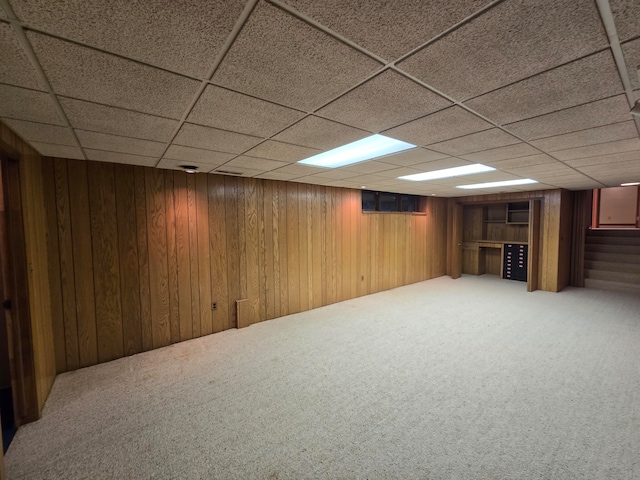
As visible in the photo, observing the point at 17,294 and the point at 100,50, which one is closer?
the point at 100,50

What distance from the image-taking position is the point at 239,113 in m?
1.66

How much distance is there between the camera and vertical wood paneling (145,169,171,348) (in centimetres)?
325

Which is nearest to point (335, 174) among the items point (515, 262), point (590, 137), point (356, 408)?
point (590, 137)

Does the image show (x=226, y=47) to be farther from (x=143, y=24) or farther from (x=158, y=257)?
(x=158, y=257)

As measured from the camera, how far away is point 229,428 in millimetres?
2039

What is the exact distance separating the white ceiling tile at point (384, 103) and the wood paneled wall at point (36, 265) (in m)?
2.26

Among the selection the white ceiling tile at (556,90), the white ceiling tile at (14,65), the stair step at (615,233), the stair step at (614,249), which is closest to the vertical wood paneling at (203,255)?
the white ceiling tile at (14,65)

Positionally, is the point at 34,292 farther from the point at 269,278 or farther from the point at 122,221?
the point at 269,278

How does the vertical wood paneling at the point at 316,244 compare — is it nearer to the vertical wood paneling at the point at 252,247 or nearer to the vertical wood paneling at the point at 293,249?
the vertical wood paneling at the point at 293,249

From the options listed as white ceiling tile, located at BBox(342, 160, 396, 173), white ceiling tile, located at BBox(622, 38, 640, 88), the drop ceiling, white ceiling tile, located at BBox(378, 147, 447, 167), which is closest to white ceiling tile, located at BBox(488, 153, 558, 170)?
the drop ceiling

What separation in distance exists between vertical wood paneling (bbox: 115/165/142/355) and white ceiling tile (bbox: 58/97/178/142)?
128 centimetres

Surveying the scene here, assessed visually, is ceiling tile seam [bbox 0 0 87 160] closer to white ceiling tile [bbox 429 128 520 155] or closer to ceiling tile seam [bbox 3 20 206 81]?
ceiling tile seam [bbox 3 20 206 81]

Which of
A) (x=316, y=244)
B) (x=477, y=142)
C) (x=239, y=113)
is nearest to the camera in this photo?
(x=239, y=113)

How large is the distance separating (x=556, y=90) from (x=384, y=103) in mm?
849
